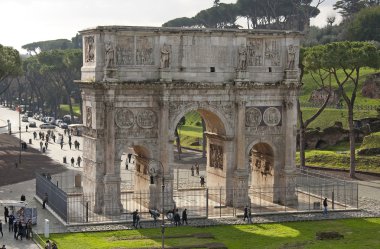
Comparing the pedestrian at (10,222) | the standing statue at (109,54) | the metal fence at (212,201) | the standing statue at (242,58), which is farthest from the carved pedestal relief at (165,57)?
the pedestrian at (10,222)

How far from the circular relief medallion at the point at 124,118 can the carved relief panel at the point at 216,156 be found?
8.01 metres

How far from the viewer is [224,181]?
185ft

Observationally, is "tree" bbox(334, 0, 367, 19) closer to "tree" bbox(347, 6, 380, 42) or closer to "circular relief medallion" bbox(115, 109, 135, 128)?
"tree" bbox(347, 6, 380, 42)

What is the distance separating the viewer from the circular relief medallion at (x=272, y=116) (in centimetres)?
5665

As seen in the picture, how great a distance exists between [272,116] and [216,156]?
545cm

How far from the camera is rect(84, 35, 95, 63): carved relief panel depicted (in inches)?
2069

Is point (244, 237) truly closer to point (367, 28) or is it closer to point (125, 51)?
point (125, 51)

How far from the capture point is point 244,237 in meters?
46.8

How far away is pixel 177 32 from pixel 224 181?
11892mm

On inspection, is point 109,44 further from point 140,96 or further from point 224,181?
point 224,181

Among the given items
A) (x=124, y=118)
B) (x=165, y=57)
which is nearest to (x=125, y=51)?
(x=165, y=57)

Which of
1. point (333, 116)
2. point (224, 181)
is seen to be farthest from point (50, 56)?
point (224, 181)

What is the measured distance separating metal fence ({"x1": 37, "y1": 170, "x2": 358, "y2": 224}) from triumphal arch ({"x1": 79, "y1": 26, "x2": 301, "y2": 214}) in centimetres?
29

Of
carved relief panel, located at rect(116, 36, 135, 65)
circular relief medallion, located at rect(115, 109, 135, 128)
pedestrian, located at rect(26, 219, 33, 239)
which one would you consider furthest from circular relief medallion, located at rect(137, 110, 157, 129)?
pedestrian, located at rect(26, 219, 33, 239)
